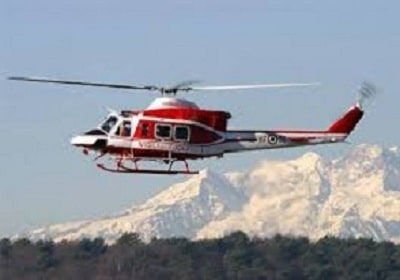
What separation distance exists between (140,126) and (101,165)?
4629mm

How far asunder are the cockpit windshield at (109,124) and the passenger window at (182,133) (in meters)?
2.82

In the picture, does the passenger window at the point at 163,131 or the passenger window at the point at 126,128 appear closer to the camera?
the passenger window at the point at 163,131

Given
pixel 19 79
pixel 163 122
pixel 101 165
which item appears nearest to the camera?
pixel 19 79

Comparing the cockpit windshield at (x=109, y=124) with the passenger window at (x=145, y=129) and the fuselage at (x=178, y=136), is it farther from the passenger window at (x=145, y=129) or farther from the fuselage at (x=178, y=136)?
the passenger window at (x=145, y=129)

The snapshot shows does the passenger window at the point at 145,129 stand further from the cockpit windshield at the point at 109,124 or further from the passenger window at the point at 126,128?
the cockpit windshield at the point at 109,124

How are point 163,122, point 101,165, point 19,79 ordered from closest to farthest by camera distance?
point 19,79
point 101,165
point 163,122

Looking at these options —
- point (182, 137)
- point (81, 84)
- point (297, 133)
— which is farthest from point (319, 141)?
point (81, 84)

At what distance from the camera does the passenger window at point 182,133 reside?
6234cm

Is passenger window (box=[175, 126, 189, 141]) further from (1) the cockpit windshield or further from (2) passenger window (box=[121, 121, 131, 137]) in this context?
(1) the cockpit windshield

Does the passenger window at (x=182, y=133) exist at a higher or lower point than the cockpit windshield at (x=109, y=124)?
lower

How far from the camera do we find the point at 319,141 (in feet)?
209

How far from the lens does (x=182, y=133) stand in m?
62.5

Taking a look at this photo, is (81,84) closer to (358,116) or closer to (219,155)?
(219,155)

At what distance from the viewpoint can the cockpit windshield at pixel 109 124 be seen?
64.3m
